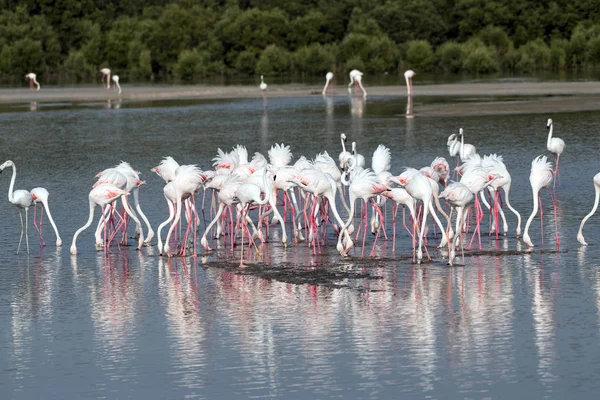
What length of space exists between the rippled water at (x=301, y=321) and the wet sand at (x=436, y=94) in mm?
16724

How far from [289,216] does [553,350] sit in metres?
7.16

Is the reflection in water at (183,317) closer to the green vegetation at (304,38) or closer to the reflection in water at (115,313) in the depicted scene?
the reflection in water at (115,313)

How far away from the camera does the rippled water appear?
8.21 meters

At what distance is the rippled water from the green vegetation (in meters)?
51.2

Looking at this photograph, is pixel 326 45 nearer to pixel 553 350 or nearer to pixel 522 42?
pixel 522 42

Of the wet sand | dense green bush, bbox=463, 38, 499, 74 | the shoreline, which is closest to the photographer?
the wet sand

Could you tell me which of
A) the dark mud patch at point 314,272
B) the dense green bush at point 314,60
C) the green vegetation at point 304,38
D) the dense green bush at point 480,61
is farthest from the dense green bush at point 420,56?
the dark mud patch at point 314,272

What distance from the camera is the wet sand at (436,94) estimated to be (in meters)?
33.4

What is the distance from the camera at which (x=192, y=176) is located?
12.9 metres

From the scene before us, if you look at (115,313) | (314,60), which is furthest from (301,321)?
(314,60)

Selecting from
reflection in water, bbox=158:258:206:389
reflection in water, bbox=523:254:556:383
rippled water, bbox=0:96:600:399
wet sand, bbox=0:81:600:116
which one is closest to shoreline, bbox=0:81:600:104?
wet sand, bbox=0:81:600:116

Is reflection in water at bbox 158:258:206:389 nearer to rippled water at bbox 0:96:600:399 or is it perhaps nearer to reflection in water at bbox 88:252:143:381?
rippled water at bbox 0:96:600:399

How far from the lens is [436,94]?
138ft

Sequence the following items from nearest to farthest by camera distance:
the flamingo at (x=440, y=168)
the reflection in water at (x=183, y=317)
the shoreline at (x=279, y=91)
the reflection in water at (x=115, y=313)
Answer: the reflection in water at (x=183, y=317) < the reflection in water at (x=115, y=313) < the flamingo at (x=440, y=168) < the shoreline at (x=279, y=91)
